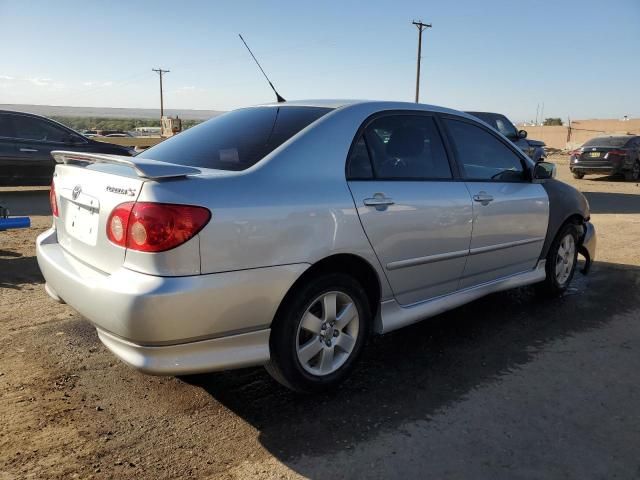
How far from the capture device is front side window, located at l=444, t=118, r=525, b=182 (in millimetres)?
3984

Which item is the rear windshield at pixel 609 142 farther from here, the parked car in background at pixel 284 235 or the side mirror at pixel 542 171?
the parked car in background at pixel 284 235

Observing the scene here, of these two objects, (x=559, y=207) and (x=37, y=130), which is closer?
(x=559, y=207)

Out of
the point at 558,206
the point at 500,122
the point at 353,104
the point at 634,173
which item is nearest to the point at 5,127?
the point at 353,104

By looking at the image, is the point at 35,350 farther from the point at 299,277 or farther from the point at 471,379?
the point at 471,379

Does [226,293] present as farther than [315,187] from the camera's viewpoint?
No

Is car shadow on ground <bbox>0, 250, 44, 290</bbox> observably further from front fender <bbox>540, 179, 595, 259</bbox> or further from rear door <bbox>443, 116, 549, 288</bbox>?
front fender <bbox>540, 179, 595, 259</bbox>

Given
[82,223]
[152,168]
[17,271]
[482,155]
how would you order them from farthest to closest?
[17,271] < [482,155] < [82,223] < [152,168]

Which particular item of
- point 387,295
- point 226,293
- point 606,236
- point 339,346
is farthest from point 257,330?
point 606,236

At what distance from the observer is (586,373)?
137 inches

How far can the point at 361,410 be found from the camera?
9.73 ft

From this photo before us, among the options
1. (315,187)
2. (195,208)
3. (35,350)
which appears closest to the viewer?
(195,208)

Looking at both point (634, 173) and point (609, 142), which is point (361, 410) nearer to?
point (609, 142)

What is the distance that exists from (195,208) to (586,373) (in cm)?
270

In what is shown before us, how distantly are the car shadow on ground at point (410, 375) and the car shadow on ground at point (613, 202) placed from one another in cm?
670
